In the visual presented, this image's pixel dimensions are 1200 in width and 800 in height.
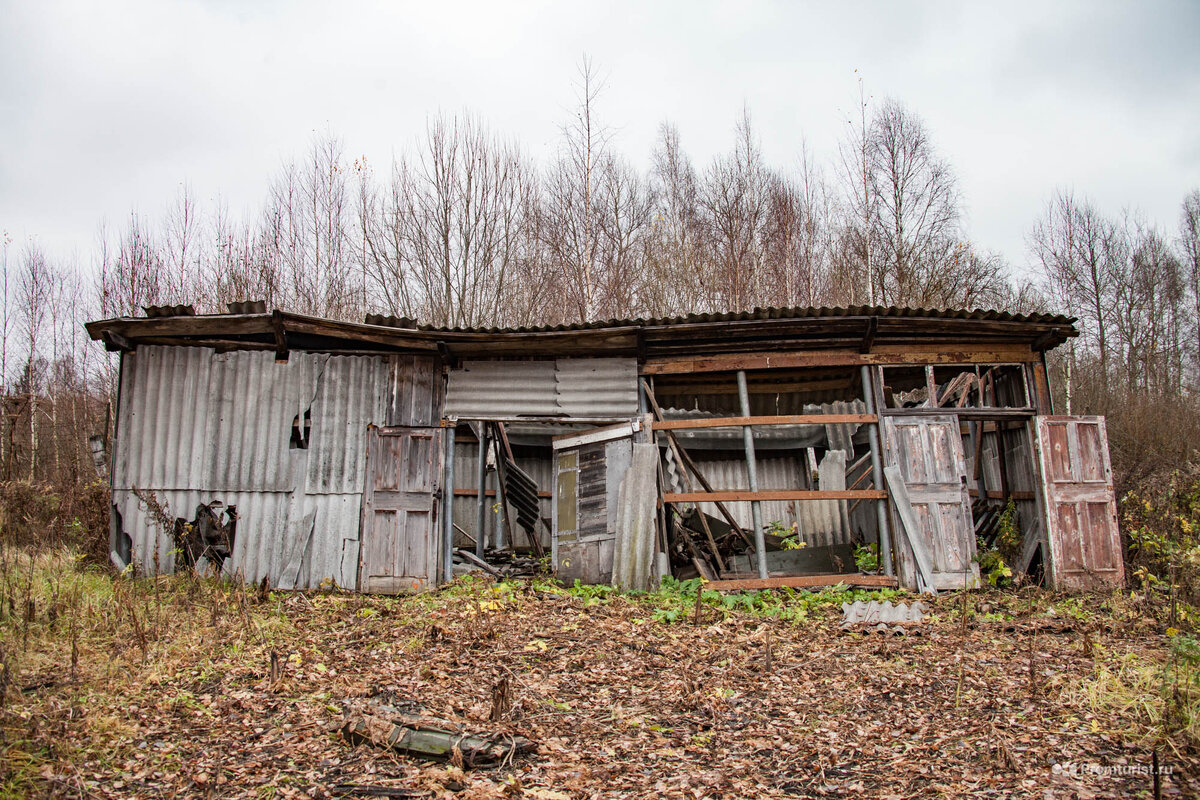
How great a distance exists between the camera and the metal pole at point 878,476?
9.20 m

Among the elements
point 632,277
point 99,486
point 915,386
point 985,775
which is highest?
point 632,277

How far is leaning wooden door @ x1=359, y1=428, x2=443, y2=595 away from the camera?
9148 mm

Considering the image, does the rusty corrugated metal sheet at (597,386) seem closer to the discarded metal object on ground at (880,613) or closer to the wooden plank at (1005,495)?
the discarded metal object on ground at (880,613)

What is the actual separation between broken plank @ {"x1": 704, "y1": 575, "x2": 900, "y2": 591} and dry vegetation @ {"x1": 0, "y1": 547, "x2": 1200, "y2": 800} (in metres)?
0.87

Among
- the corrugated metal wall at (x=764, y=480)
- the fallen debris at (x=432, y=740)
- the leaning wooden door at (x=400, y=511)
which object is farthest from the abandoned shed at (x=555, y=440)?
the fallen debris at (x=432, y=740)

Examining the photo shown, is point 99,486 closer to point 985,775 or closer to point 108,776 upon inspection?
point 108,776

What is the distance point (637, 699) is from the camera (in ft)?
18.2

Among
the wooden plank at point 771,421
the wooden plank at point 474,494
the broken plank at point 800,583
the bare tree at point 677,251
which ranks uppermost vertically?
the bare tree at point 677,251

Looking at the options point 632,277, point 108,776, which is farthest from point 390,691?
point 632,277

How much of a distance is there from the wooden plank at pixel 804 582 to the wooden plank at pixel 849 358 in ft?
9.42

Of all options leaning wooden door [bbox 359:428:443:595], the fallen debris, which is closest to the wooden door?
leaning wooden door [bbox 359:428:443:595]

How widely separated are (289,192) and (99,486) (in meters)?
11.7

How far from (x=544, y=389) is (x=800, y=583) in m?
4.34

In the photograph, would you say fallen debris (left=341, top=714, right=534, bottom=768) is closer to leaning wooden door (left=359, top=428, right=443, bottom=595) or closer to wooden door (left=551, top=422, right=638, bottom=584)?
leaning wooden door (left=359, top=428, right=443, bottom=595)
